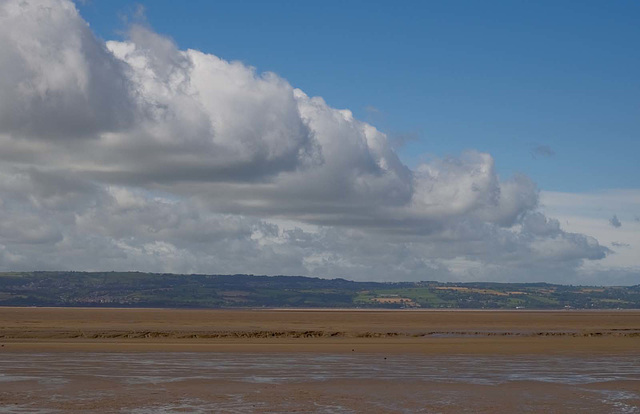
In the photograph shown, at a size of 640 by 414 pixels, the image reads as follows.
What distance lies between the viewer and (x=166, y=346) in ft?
173

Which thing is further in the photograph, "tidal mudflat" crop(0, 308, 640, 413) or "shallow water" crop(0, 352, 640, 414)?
"tidal mudflat" crop(0, 308, 640, 413)

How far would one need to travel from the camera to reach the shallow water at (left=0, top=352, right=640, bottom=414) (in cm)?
2544

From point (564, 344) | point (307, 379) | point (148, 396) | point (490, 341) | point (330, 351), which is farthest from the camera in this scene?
point (490, 341)

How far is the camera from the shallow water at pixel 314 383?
2544 centimetres

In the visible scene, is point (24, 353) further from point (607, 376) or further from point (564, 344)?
point (564, 344)

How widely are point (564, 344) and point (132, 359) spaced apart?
108ft

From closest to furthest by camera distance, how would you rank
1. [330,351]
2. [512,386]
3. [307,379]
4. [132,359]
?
1. [512,386]
2. [307,379]
3. [132,359]
4. [330,351]

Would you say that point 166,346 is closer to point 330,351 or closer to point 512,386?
point 330,351

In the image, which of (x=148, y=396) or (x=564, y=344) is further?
(x=564, y=344)

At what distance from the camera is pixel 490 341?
60.9 metres

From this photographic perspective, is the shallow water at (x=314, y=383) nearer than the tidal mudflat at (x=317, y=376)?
Yes

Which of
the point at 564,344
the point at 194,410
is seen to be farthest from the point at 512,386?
the point at 564,344

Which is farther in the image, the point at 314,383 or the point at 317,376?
the point at 317,376

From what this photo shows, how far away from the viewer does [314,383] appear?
31391 mm
